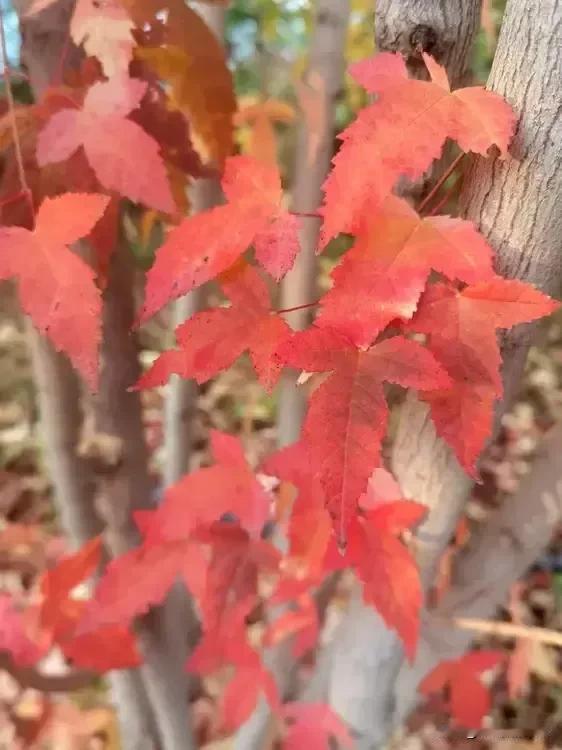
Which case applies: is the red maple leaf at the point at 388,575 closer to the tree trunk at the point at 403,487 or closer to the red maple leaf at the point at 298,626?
the tree trunk at the point at 403,487

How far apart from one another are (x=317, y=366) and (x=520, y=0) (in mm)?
234

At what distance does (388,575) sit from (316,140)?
Answer: 44 centimetres

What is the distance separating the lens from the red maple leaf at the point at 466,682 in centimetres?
86

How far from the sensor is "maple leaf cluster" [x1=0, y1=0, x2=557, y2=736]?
1.22 ft

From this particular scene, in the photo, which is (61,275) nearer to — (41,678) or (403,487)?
(403,487)

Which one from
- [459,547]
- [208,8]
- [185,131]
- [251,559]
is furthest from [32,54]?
[459,547]

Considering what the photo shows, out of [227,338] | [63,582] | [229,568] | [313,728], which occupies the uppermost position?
[227,338]

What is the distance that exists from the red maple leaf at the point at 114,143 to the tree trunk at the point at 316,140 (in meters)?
0.31

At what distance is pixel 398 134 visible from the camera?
378 millimetres

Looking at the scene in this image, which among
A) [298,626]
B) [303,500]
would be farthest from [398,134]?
[298,626]

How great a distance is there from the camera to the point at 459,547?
97 centimetres

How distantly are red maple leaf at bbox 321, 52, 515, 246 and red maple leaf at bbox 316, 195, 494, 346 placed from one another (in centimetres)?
2

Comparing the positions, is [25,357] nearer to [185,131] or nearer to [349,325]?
[185,131]

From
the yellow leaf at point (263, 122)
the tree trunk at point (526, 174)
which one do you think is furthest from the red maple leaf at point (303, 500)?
the yellow leaf at point (263, 122)
